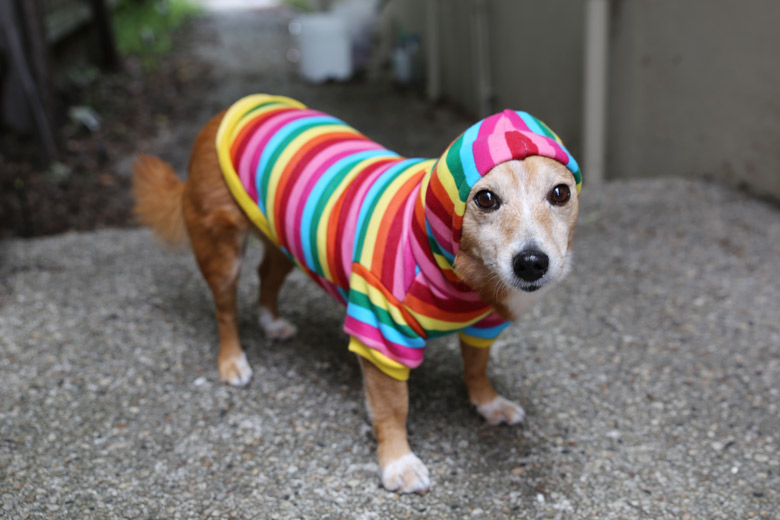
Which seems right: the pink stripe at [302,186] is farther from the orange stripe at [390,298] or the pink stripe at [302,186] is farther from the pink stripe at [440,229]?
the pink stripe at [440,229]

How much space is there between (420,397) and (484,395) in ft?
0.95

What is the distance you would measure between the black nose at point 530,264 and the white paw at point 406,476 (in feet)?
3.01

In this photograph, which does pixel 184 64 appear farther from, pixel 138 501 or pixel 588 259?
pixel 138 501

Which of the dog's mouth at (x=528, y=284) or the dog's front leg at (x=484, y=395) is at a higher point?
the dog's mouth at (x=528, y=284)

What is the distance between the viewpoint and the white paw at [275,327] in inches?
136

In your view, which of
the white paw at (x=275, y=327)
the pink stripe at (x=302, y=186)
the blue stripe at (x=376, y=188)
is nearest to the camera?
the blue stripe at (x=376, y=188)

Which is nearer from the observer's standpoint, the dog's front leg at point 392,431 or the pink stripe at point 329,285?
→ the dog's front leg at point 392,431

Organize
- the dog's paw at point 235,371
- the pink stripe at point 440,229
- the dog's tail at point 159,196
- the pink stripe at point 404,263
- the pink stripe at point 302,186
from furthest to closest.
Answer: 1. the dog's tail at point 159,196
2. the dog's paw at point 235,371
3. the pink stripe at point 302,186
4. the pink stripe at point 404,263
5. the pink stripe at point 440,229

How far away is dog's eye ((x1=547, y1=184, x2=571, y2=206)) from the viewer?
6.56 ft

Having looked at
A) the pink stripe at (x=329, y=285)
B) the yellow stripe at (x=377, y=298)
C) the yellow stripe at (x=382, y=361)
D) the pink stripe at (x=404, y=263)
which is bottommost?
the yellow stripe at (x=382, y=361)

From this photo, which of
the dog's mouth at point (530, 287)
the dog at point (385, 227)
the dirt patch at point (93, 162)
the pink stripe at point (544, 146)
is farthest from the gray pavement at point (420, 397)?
the pink stripe at point (544, 146)

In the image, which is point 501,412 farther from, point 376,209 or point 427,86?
point 427,86

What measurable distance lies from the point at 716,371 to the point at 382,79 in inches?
303

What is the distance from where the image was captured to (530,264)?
6.33 feet
